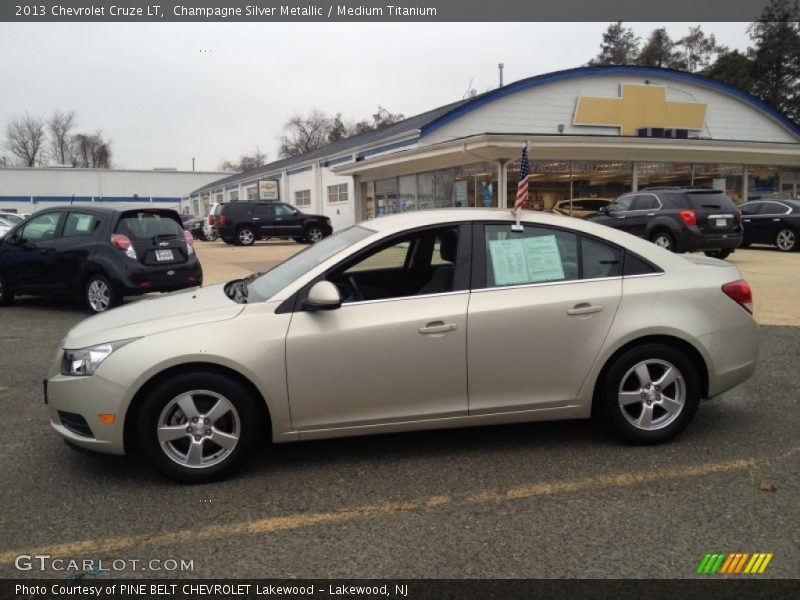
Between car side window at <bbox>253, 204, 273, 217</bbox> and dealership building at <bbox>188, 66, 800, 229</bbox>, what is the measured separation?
400 centimetres

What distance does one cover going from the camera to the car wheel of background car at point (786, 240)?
18312 mm

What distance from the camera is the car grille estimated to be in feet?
12.2

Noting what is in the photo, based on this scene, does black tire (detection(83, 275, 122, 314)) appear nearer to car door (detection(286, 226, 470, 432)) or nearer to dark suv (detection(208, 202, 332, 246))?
car door (detection(286, 226, 470, 432))

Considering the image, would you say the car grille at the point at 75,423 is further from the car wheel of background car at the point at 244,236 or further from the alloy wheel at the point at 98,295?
the car wheel of background car at the point at 244,236

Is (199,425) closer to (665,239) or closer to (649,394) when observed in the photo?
(649,394)

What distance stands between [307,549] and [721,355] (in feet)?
9.49

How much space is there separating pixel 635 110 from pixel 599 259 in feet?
88.2

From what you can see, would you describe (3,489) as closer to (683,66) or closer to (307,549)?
(307,549)

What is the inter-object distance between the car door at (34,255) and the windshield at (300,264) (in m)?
6.43

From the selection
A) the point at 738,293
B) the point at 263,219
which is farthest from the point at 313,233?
the point at 738,293

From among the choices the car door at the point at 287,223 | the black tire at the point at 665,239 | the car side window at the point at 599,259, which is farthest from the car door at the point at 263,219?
the car side window at the point at 599,259

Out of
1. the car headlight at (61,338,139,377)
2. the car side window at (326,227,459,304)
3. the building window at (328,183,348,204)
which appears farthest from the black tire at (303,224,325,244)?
the car headlight at (61,338,139,377)
